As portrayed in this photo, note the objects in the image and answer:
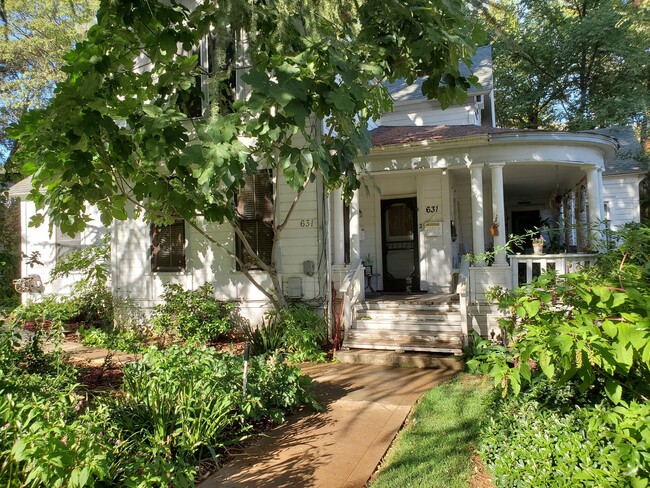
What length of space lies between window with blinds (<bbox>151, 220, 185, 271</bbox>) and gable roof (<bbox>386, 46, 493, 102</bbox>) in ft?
20.2

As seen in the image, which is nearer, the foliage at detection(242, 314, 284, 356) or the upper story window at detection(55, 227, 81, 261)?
the foliage at detection(242, 314, 284, 356)

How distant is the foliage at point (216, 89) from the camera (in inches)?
154

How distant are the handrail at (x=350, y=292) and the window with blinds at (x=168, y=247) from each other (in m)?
3.63

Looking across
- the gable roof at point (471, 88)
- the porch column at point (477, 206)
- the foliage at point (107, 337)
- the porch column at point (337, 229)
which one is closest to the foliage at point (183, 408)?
the porch column at point (337, 229)

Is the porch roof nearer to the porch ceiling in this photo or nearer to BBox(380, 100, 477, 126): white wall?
the porch ceiling

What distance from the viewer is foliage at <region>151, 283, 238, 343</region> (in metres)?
7.89

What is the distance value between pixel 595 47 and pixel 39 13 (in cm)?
2159

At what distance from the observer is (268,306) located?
27.4 ft

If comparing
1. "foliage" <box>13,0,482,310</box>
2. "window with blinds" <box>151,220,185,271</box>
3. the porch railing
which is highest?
"foliage" <box>13,0,482,310</box>

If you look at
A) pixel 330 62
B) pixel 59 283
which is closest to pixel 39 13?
pixel 59 283

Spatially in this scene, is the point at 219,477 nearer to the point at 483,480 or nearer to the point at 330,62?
the point at 483,480

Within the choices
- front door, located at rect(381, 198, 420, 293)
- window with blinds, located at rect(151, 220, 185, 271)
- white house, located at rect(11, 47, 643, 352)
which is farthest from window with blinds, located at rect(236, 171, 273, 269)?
front door, located at rect(381, 198, 420, 293)

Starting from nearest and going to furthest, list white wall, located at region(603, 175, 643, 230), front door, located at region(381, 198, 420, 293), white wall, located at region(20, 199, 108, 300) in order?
front door, located at region(381, 198, 420, 293) < white wall, located at region(20, 199, 108, 300) < white wall, located at region(603, 175, 643, 230)

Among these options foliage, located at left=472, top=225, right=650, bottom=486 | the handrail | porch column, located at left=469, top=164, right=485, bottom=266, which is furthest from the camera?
porch column, located at left=469, top=164, right=485, bottom=266
